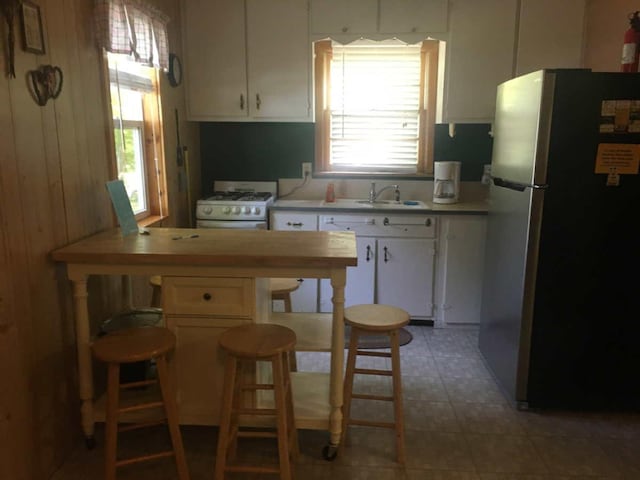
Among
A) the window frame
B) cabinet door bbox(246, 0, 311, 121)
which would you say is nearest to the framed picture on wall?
the window frame

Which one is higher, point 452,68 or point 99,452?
point 452,68

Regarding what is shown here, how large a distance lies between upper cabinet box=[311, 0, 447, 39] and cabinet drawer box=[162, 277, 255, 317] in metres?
2.28

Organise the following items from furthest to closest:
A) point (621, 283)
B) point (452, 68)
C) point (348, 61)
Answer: point (348, 61)
point (452, 68)
point (621, 283)

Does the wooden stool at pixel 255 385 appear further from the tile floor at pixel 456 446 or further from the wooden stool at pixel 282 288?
the wooden stool at pixel 282 288

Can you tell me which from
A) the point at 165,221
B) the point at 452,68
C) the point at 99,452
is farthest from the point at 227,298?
the point at 452,68

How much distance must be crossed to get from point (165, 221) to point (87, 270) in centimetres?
129

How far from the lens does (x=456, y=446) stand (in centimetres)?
230

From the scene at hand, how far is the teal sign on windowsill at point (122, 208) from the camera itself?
2297 millimetres

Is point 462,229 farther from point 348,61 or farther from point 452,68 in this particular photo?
point 348,61

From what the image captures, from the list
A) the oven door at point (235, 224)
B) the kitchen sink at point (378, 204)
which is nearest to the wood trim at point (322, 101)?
the kitchen sink at point (378, 204)

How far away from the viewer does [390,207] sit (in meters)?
3.61

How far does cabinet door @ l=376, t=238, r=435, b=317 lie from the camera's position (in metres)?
3.58

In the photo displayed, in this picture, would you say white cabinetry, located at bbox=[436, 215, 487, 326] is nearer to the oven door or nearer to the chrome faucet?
the chrome faucet

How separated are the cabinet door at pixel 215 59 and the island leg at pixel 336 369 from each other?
218cm
